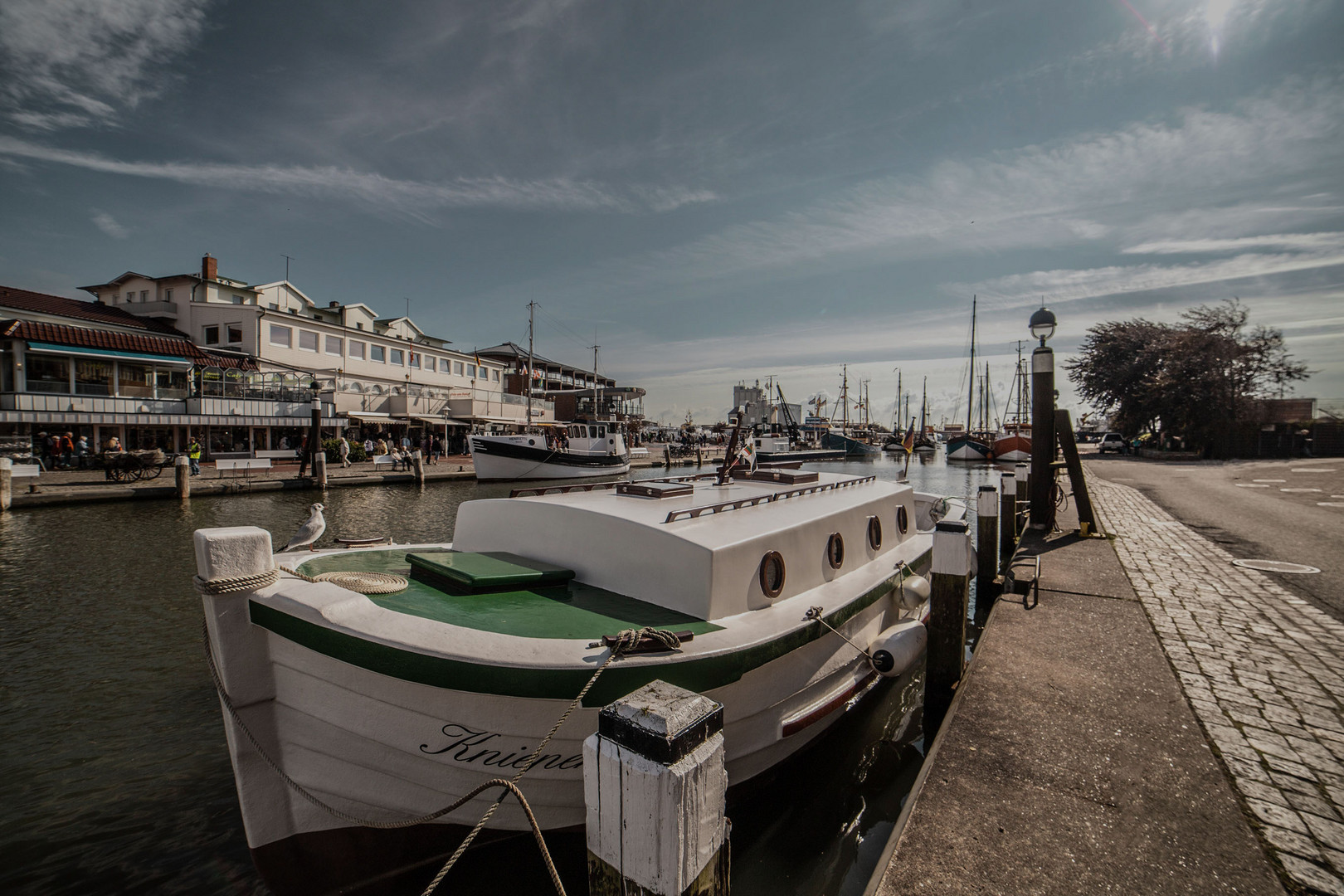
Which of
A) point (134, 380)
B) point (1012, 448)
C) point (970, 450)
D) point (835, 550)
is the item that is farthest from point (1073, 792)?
point (970, 450)

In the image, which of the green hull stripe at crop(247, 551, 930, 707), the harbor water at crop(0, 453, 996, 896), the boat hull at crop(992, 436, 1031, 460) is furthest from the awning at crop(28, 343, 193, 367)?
the boat hull at crop(992, 436, 1031, 460)

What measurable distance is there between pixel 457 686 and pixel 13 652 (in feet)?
27.3

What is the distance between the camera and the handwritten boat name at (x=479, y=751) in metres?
3.31

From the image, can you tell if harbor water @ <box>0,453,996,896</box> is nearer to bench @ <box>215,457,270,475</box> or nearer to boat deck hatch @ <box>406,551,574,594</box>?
boat deck hatch @ <box>406,551,574,594</box>

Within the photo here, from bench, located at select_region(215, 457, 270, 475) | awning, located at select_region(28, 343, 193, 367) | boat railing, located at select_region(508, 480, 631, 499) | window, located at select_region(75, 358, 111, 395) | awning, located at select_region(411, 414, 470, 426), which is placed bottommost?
bench, located at select_region(215, 457, 270, 475)

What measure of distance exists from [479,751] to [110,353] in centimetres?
3398

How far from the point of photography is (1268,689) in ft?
15.3

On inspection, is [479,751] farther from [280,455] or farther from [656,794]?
[280,455]

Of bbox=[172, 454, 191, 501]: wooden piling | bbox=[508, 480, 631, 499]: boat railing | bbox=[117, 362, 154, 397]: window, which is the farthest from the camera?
bbox=[117, 362, 154, 397]: window

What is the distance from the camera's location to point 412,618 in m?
3.51

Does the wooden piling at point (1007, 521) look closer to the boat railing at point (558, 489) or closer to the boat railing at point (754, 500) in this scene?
the boat railing at point (754, 500)

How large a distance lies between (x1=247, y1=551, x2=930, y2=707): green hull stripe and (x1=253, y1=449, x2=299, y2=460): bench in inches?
1246

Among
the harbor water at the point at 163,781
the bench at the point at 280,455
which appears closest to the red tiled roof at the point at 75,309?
the bench at the point at 280,455

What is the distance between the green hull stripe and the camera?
10.4 ft
